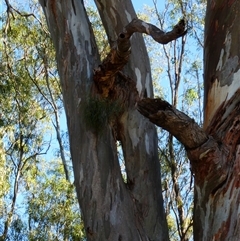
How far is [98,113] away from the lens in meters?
2.65

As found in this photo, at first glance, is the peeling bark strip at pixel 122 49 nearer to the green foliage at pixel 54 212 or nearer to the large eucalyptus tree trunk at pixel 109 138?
the large eucalyptus tree trunk at pixel 109 138

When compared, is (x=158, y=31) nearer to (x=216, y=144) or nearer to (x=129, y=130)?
(x=216, y=144)

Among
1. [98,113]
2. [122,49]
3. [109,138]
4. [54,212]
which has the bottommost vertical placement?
[109,138]

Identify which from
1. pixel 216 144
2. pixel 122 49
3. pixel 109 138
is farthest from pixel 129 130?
pixel 216 144

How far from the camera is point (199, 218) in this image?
97.0 inches

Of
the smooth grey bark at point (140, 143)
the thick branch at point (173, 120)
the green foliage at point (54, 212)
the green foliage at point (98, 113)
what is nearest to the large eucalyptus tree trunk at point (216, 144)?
the thick branch at point (173, 120)

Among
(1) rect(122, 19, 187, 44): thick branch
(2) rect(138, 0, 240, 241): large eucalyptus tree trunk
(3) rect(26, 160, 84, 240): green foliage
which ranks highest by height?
(3) rect(26, 160, 84, 240): green foliage

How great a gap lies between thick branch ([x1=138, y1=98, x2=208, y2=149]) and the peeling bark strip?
10.1 inches

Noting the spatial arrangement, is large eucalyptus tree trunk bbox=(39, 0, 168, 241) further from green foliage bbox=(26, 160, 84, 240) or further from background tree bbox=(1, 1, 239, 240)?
green foliage bbox=(26, 160, 84, 240)

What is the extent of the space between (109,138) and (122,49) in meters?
0.43

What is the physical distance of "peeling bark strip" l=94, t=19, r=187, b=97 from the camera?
2162mm

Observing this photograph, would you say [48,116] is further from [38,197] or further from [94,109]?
[94,109]

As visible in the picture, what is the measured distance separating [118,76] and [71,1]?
22.3 inches

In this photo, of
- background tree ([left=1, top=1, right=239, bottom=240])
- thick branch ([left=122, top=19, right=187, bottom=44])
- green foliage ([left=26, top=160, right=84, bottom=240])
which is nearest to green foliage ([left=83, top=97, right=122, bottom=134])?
background tree ([left=1, top=1, right=239, bottom=240])
